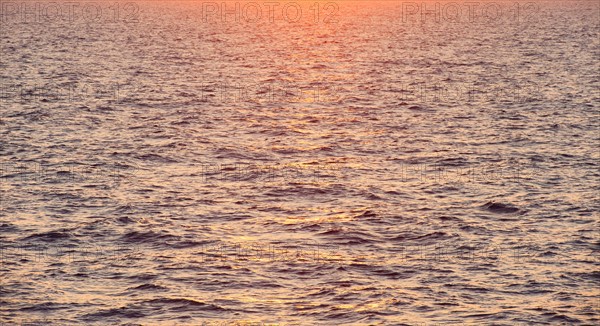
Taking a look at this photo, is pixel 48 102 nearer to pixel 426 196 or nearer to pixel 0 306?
pixel 426 196

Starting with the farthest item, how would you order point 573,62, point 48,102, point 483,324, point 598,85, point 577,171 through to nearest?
1. point 573,62
2. point 598,85
3. point 48,102
4. point 577,171
5. point 483,324

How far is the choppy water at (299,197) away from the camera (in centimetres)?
3269

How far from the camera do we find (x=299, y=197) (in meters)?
45.6

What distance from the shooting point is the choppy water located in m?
32.7

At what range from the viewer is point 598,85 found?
80500mm

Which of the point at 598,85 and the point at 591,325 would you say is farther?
the point at 598,85

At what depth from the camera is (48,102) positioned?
70062mm

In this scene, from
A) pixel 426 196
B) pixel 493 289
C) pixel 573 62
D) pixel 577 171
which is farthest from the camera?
pixel 573 62

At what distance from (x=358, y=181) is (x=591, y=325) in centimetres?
1933

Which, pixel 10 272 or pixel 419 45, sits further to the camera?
pixel 419 45

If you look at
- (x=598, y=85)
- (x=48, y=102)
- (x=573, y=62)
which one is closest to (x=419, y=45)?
(x=573, y=62)

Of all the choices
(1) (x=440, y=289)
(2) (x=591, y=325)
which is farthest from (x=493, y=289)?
(2) (x=591, y=325)

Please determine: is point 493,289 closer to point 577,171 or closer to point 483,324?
point 483,324

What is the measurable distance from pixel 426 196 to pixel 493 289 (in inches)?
484
